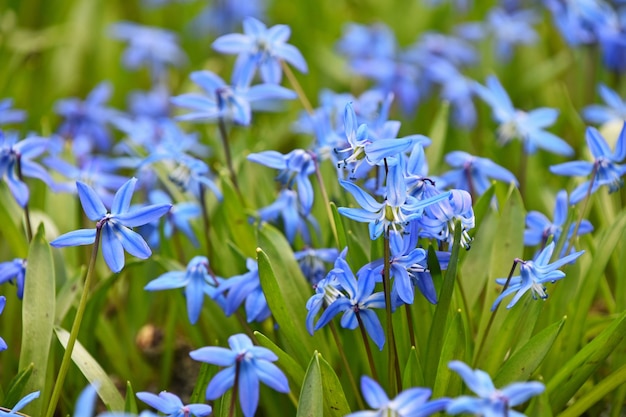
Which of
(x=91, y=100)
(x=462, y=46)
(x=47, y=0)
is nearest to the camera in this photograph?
(x=91, y=100)

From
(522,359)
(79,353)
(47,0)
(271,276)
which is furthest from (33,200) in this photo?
(47,0)

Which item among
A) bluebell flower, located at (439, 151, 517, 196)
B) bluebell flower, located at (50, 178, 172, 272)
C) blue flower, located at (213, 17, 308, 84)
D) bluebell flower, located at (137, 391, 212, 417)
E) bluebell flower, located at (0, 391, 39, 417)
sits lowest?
bluebell flower, located at (137, 391, 212, 417)

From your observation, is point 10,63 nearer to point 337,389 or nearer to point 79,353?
point 79,353

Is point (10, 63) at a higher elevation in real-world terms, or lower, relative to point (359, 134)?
lower

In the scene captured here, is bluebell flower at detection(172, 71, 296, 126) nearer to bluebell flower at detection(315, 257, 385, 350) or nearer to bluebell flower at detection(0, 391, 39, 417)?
bluebell flower at detection(315, 257, 385, 350)

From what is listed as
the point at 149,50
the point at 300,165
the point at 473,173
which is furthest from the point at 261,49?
the point at 149,50

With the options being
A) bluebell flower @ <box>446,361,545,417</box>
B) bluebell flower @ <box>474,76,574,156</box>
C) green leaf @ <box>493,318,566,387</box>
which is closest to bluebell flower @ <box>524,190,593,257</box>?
bluebell flower @ <box>474,76,574,156</box>
